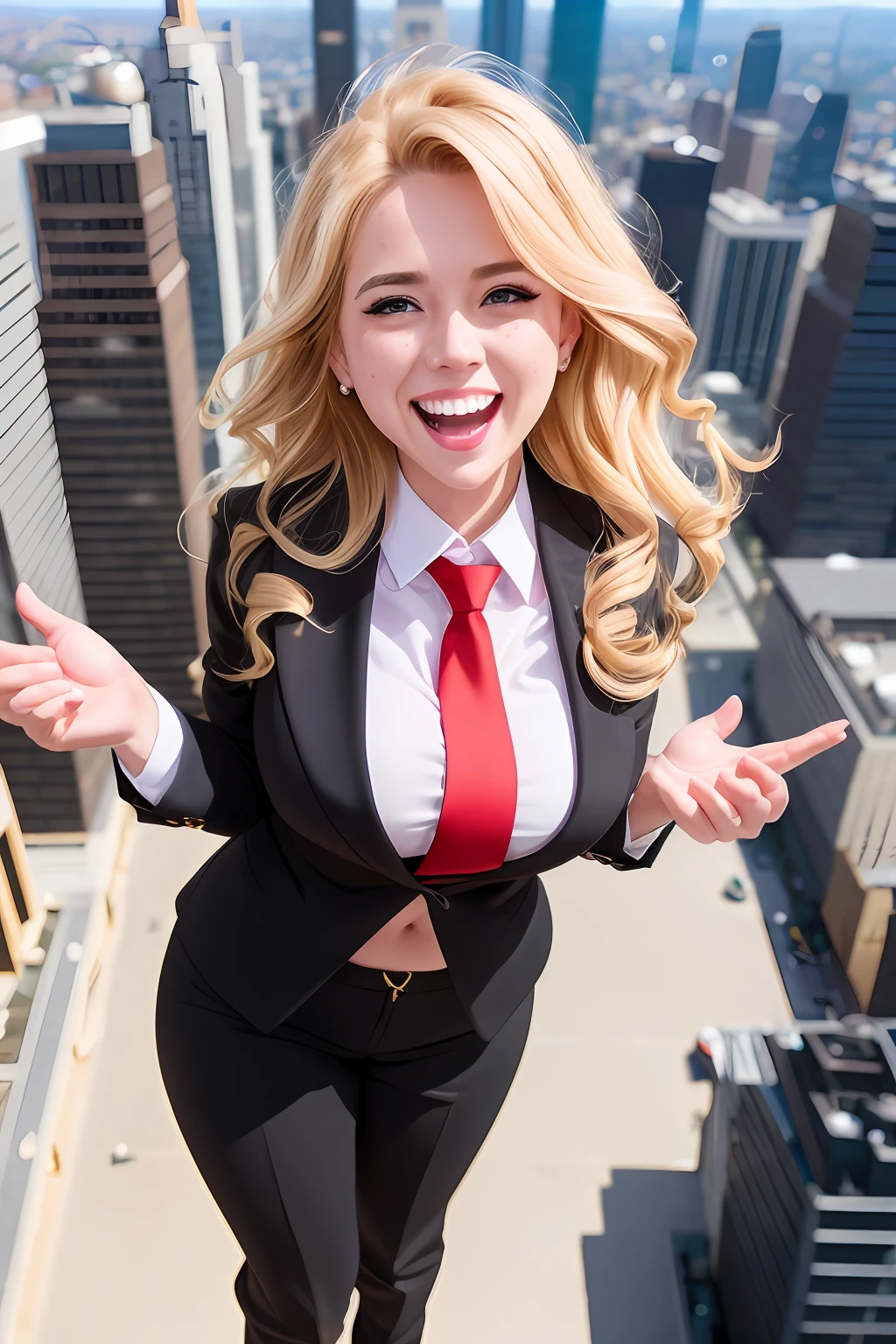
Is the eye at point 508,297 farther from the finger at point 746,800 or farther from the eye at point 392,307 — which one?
the finger at point 746,800

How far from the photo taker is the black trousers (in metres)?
1.71

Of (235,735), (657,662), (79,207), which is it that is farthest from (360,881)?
(79,207)

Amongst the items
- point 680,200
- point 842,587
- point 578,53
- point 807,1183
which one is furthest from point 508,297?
point 842,587

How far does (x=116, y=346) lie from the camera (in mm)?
3135

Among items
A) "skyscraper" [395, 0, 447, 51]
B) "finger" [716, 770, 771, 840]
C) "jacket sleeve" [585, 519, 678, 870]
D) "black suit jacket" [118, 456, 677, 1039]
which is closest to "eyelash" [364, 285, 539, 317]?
"black suit jacket" [118, 456, 677, 1039]

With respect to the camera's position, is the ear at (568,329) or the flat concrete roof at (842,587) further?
the flat concrete roof at (842,587)

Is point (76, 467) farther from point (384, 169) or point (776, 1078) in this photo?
point (776, 1078)

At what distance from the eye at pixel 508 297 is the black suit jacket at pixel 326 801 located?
366 mm

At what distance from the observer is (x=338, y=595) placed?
1582 millimetres

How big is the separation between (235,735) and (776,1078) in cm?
392

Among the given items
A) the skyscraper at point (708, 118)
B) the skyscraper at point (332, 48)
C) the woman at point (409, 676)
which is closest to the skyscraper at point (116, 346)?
the skyscraper at point (332, 48)

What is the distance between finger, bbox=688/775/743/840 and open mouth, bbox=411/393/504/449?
0.63 meters

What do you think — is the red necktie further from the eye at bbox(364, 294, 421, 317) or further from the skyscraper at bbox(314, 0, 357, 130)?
the skyscraper at bbox(314, 0, 357, 130)

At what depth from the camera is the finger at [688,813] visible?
1531 millimetres
